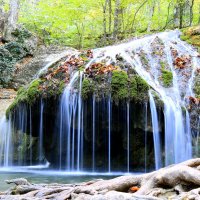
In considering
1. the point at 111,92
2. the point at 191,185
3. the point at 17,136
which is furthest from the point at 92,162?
the point at 191,185

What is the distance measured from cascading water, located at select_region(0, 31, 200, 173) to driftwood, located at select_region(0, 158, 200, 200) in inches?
225

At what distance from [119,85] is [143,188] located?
700 centimetres

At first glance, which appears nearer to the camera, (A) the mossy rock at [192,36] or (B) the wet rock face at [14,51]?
(A) the mossy rock at [192,36]

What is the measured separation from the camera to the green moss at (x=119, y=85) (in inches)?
453

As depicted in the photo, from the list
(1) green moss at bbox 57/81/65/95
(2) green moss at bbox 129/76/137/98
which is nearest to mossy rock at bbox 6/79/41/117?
(1) green moss at bbox 57/81/65/95

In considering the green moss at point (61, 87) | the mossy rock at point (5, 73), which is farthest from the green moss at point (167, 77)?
the mossy rock at point (5, 73)

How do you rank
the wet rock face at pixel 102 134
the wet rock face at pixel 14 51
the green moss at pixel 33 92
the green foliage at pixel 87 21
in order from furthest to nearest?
the green foliage at pixel 87 21 → the wet rock face at pixel 14 51 → the green moss at pixel 33 92 → the wet rock face at pixel 102 134

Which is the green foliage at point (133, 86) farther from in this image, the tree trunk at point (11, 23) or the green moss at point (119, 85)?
the tree trunk at point (11, 23)

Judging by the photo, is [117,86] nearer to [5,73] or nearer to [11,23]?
[5,73]

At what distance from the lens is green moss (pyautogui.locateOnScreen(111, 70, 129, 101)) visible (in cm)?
1150

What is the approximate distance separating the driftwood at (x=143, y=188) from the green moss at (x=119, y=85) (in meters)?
5.74

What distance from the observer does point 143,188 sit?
16.0 ft

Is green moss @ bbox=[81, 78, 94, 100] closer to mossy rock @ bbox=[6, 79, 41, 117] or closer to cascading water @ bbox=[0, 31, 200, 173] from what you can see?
cascading water @ bbox=[0, 31, 200, 173]

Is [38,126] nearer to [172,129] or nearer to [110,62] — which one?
[110,62]
